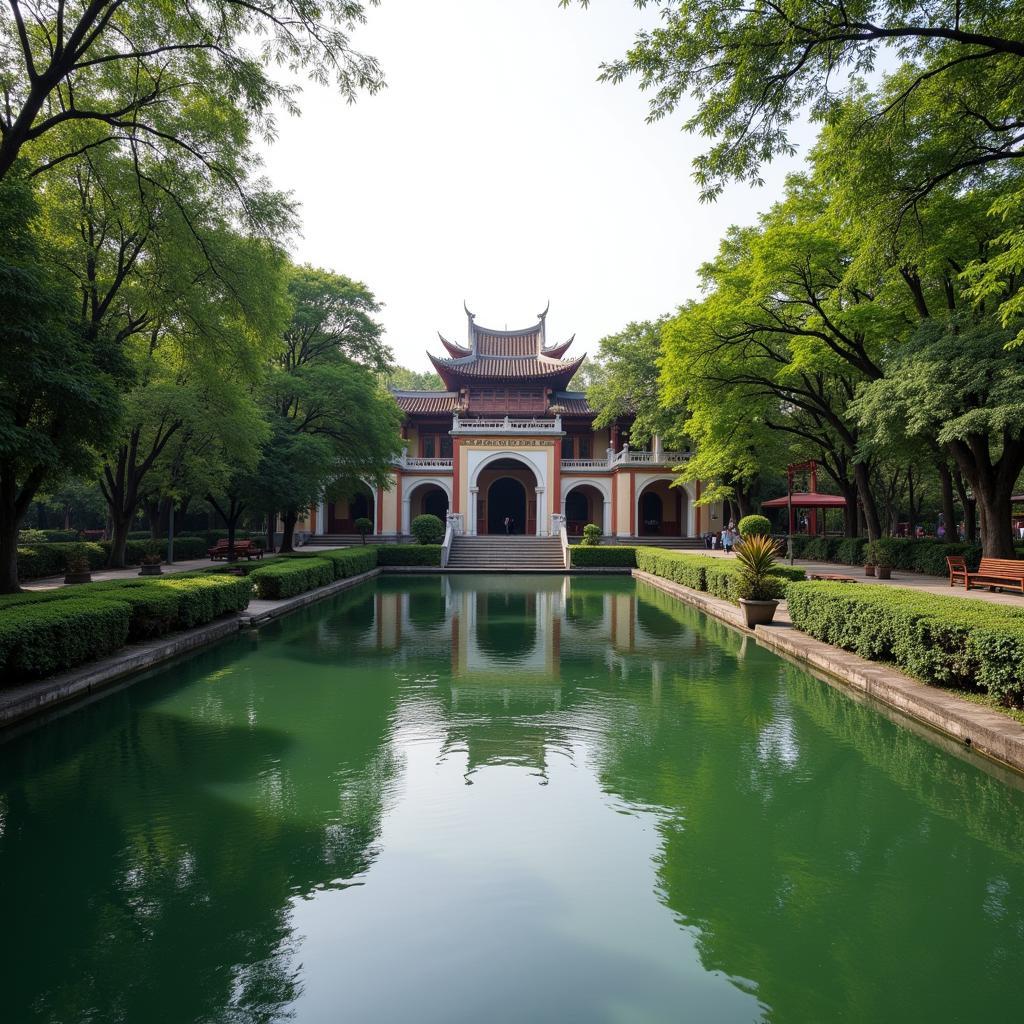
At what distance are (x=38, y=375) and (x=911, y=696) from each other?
11.3 m

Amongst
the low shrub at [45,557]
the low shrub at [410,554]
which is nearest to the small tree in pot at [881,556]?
the low shrub at [410,554]

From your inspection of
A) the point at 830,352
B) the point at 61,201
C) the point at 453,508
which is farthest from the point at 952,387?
the point at 453,508

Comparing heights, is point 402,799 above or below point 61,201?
below

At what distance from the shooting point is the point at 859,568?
70.7 ft

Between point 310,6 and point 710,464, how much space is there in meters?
17.7

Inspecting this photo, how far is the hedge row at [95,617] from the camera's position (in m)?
6.20

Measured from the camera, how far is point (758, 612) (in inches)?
430

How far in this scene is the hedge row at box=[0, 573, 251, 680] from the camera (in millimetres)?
6199

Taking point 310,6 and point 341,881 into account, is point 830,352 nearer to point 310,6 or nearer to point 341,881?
point 310,6

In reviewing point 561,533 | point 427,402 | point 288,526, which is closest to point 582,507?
point 561,533

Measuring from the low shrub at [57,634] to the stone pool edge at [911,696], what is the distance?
26.6 feet

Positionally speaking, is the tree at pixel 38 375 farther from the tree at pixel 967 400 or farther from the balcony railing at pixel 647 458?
the balcony railing at pixel 647 458

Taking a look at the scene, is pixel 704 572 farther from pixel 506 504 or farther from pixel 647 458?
pixel 506 504

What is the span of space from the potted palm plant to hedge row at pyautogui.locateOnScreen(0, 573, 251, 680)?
28.3 feet
